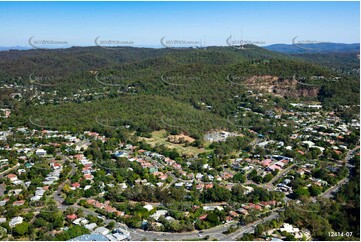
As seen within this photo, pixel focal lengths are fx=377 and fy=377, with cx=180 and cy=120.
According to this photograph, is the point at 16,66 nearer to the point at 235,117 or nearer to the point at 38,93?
the point at 38,93

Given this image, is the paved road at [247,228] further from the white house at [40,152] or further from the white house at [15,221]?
the white house at [40,152]

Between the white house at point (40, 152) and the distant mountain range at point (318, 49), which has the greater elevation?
the distant mountain range at point (318, 49)

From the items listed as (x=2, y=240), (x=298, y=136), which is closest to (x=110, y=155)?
(x=2, y=240)

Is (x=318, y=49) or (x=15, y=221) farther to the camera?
(x=318, y=49)

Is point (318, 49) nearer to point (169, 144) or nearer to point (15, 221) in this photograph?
point (169, 144)

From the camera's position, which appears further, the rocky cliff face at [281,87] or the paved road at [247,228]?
the rocky cliff face at [281,87]

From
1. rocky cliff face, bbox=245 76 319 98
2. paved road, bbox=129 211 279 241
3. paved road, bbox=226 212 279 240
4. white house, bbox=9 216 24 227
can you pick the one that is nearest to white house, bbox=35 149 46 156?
white house, bbox=9 216 24 227

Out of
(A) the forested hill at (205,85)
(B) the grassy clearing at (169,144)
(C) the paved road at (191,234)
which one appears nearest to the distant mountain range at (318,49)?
(A) the forested hill at (205,85)

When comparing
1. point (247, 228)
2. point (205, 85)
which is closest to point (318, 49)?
point (205, 85)

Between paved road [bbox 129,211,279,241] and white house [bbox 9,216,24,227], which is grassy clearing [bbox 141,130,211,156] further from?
white house [bbox 9,216,24,227]
